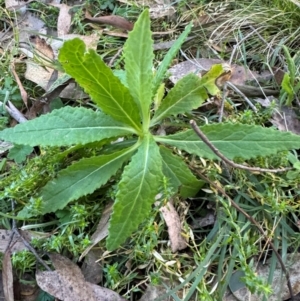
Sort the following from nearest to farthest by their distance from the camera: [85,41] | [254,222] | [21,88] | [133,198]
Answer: [133,198] → [254,222] → [21,88] → [85,41]

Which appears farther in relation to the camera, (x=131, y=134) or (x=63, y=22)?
(x=63, y=22)

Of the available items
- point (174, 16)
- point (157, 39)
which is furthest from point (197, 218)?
point (174, 16)

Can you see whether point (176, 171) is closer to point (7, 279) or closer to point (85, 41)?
point (7, 279)

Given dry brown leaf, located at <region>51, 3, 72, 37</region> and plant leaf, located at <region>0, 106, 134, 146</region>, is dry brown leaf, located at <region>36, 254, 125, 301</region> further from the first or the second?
dry brown leaf, located at <region>51, 3, 72, 37</region>

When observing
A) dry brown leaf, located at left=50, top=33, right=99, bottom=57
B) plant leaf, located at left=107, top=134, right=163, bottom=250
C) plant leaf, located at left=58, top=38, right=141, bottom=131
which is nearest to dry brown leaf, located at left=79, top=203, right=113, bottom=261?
plant leaf, located at left=107, top=134, right=163, bottom=250

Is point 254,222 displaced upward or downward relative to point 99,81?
downward

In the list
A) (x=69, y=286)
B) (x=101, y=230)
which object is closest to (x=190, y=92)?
(x=101, y=230)

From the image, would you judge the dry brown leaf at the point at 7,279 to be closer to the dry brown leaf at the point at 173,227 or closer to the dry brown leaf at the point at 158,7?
the dry brown leaf at the point at 173,227
